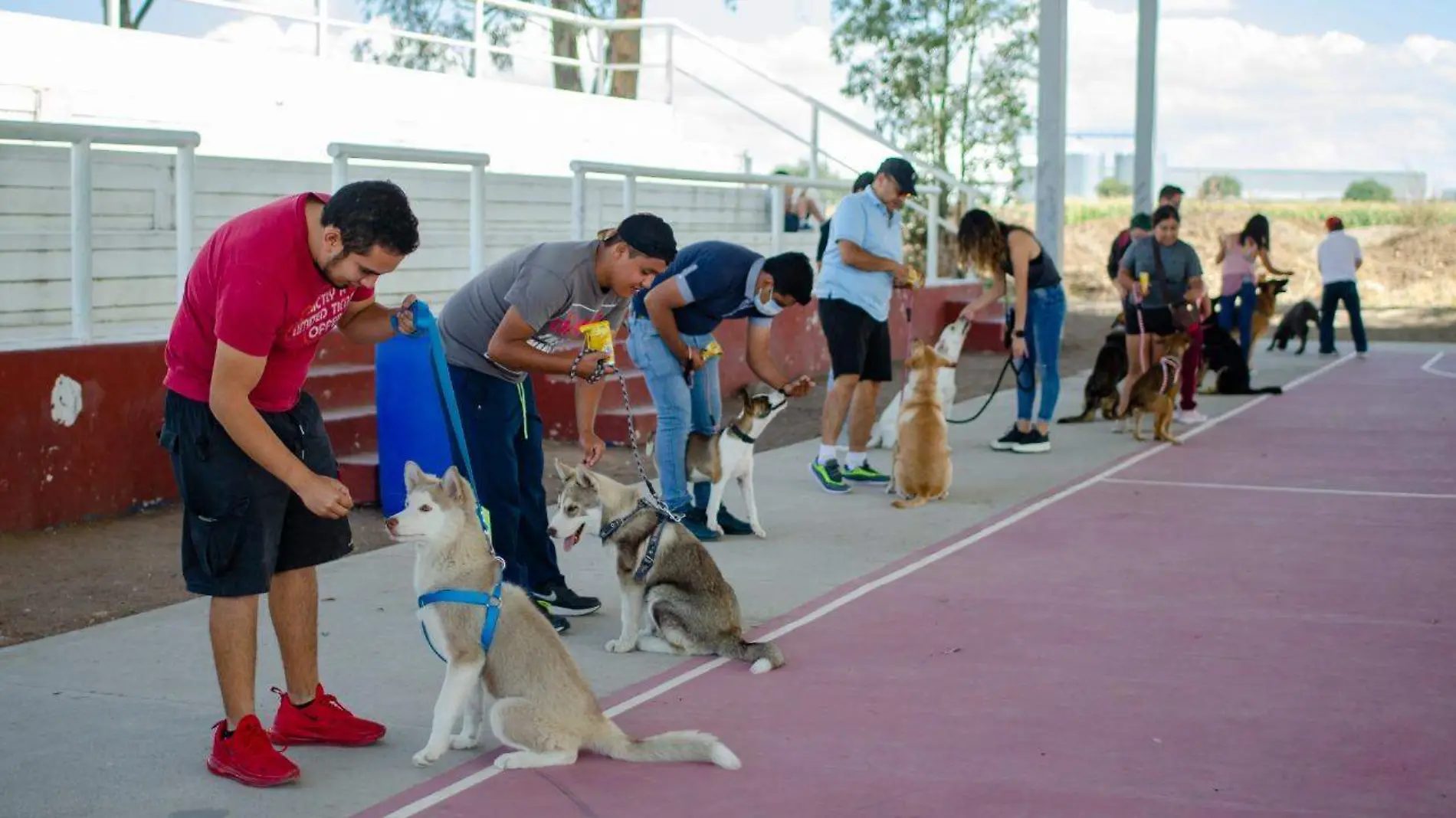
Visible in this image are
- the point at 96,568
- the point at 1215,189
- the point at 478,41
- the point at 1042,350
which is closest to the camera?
the point at 96,568

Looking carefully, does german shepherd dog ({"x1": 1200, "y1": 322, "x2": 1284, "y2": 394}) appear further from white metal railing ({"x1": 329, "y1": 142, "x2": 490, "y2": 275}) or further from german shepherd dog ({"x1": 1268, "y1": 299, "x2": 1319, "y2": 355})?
white metal railing ({"x1": 329, "y1": 142, "x2": 490, "y2": 275})

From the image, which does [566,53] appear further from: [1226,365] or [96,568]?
[96,568]

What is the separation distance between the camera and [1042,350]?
489 inches

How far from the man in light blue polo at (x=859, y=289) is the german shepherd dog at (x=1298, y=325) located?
1421cm

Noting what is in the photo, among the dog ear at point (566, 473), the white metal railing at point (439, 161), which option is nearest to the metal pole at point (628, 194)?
the white metal railing at point (439, 161)

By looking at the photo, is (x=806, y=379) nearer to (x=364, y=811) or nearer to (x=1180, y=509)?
(x=1180, y=509)

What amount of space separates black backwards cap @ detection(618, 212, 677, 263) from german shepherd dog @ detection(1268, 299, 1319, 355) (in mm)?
18707

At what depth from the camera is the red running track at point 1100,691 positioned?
4.92 meters

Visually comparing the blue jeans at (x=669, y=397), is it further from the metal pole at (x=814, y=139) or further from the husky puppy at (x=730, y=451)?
the metal pole at (x=814, y=139)

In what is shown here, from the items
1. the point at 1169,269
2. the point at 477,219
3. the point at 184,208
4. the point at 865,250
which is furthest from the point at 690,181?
the point at 184,208

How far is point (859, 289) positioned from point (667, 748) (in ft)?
18.7

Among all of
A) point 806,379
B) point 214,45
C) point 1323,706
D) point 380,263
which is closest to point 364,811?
point 380,263

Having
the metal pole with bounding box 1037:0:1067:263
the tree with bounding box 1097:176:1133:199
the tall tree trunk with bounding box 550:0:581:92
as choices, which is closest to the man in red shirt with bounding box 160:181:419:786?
the metal pole with bounding box 1037:0:1067:263

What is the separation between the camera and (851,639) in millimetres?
6859
